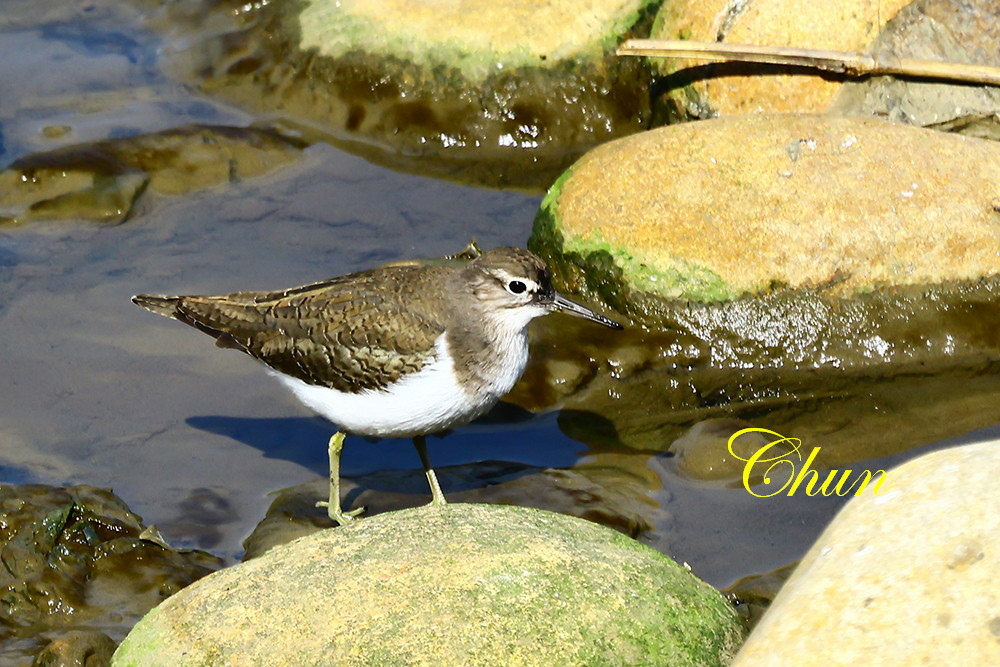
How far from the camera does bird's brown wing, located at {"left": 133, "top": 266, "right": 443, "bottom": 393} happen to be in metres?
6.00

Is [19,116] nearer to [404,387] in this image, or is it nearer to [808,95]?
[404,387]

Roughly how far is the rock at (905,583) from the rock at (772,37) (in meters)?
4.80

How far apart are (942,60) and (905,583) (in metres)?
5.67

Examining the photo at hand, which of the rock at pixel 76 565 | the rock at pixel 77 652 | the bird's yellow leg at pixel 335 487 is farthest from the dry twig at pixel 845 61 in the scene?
the rock at pixel 77 652

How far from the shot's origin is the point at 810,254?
7.05 metres

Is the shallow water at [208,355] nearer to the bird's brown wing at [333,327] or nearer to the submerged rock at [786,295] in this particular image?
the submerged rock at [786,295]

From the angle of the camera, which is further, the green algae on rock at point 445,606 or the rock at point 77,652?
the rock at point 77,652

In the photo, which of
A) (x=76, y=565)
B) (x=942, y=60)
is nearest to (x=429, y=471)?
(x=76, y=565)

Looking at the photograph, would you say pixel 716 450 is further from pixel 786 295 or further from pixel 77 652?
pixel 77 652

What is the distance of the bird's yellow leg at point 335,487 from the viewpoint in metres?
6.10

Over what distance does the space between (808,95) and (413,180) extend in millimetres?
3026

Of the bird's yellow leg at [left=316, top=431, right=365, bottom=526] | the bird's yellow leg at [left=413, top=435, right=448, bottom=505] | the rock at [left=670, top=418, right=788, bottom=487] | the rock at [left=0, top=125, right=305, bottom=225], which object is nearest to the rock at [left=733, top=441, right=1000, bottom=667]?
the rock at [left=670, top=418, right=788, bottom=487]

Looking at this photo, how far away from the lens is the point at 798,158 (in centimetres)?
740

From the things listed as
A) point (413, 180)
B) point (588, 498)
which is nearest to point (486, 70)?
point (413, 180)
